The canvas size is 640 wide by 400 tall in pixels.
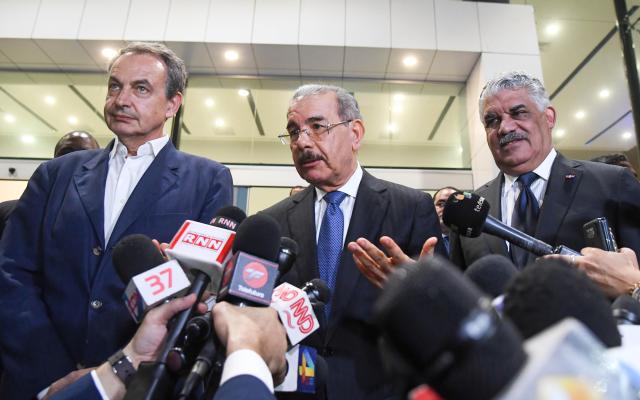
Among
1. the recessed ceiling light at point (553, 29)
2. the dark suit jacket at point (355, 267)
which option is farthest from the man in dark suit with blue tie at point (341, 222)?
the recessed ceiling light at point (553, 29)

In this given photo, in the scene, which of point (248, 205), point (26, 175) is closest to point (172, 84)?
point (248, 205)

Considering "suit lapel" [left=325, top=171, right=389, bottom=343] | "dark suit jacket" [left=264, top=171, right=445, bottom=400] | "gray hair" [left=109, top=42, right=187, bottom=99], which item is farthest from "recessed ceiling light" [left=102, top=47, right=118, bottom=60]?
"suit lapel" [left=325, top=171, right=389, bottom=343]

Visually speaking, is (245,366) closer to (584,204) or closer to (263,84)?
(584,204)

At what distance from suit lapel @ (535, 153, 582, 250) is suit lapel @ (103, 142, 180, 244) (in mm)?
1371

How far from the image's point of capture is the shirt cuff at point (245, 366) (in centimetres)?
62

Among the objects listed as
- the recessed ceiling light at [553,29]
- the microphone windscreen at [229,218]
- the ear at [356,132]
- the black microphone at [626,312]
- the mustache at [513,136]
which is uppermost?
the recessed ceiling light at [553,29]

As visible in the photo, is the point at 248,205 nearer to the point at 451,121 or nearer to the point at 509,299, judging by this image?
the point at 451,121

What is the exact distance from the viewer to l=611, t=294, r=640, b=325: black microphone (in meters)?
0.61

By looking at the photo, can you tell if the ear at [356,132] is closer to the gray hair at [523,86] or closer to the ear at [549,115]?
the gray hair at [523,86]

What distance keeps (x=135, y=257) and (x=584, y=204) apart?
5.09 ft

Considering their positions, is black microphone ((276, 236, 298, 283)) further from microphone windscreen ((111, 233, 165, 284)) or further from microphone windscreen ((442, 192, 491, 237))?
microphone windscreen ((442, 192, 491, 237))

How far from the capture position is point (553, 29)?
6.12 metres

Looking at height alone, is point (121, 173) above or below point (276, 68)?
below

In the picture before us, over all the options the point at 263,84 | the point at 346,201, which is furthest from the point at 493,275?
the point at 263,84
